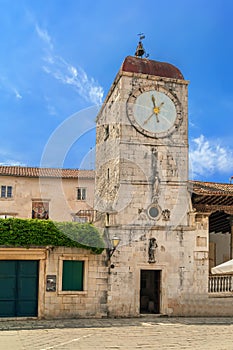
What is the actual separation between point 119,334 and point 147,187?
21.0ft

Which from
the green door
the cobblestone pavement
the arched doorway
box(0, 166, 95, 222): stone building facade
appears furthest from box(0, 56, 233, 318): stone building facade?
box(0, 166, 95, 222): stone building facade

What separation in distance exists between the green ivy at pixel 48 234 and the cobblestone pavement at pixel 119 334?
265 cm

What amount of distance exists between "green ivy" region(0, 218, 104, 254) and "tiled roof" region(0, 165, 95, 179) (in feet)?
46.3

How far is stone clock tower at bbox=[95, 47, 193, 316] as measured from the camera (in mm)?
17141

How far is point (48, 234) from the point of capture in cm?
1603

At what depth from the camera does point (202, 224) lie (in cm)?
1789

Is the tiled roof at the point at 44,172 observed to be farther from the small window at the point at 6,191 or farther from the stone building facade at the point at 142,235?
the stone building facade at the point at 142,235

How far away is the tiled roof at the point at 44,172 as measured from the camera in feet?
97.9

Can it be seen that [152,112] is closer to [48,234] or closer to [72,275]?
[48,234]

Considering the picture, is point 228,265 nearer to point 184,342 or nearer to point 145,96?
point 184,342

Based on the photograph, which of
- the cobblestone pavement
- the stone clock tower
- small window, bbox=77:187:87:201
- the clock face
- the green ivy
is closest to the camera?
the cobblestone pavement

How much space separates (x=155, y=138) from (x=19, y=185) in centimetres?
1418

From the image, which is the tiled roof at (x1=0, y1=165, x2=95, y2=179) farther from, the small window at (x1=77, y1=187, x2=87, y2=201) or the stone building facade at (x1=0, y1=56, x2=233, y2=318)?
the stone building facade at (x1=0, y1=56, x2=233, y2=318)

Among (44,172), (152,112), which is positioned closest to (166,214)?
(152,112)
